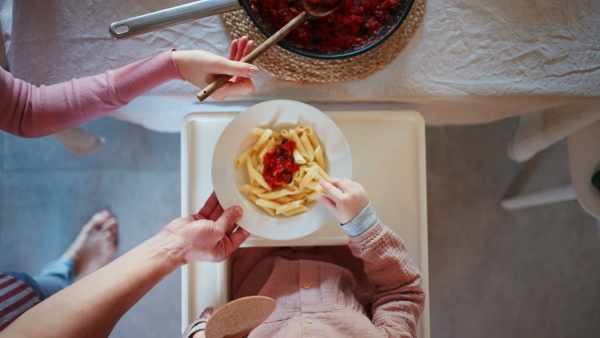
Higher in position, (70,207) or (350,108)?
(350,108)

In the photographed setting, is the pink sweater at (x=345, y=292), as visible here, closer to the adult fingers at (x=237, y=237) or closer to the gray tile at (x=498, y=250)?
the adult fingers at (x=237, y=237)

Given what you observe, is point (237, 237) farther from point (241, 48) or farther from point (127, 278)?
point (241, 48)

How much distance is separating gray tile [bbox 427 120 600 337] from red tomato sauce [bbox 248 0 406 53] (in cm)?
86

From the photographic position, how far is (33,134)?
0.92m

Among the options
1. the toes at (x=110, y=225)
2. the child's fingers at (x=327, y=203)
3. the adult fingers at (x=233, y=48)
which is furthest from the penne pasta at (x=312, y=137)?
the toes at (x=110, y=225)

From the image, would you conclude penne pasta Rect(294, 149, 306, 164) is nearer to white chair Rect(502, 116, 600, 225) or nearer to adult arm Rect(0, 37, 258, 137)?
adult arm Rect(0, 37, 258, 137)

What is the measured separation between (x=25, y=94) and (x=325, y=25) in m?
0.66

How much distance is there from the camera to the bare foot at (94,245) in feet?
4.92

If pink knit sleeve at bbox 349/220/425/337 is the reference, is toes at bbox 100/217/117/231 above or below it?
below

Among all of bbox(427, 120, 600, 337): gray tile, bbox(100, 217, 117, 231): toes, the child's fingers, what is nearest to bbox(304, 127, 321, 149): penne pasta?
the child's fingers

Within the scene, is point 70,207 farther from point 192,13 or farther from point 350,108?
point 350,108

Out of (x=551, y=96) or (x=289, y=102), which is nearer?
(x=289, y=102)

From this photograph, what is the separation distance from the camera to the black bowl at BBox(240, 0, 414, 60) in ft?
2.69

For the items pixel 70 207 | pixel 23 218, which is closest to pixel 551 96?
pixel 70 207
